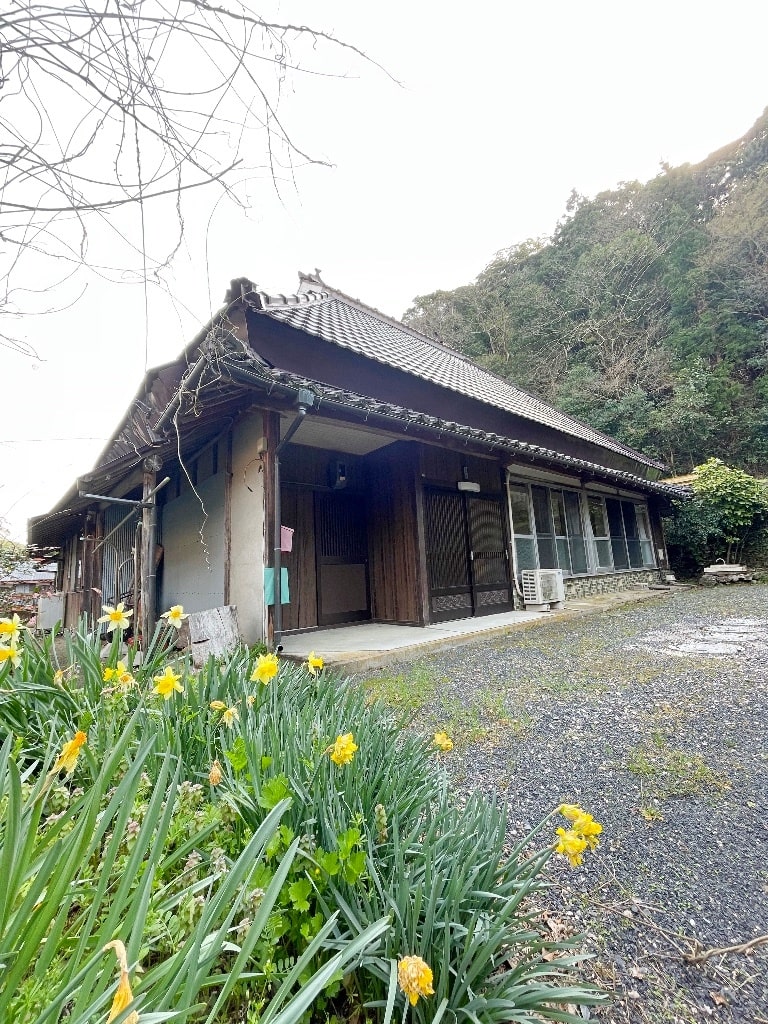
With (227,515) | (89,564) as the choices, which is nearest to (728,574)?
(227,515)

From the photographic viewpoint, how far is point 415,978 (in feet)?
2.13

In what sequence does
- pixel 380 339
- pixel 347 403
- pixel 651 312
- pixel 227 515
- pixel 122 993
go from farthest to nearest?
pixel 651 312 → pixel 380 339 → pixel 227 515 → pixel 347 403 → pixel 122 993

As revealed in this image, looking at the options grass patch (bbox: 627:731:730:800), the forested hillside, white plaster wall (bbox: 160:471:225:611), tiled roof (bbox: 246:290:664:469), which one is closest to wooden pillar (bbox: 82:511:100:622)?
white plaster wall (bbox: 160:471:225:611)

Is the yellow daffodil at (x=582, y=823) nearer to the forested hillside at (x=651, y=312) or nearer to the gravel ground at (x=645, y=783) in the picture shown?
the gravel ground at (x=645, y=783)

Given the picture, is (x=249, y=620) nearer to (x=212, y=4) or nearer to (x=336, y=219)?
(x=336, y=219)

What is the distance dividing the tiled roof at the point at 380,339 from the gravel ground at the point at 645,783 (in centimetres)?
398

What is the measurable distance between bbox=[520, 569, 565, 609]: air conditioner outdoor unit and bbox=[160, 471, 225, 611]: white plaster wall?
4.63 meters

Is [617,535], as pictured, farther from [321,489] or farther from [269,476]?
[269,476]

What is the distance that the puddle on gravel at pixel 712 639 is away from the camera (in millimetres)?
4090

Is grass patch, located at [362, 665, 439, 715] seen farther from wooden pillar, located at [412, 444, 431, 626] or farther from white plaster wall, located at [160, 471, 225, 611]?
white plaster wall, located at [160, 471, 225, 611]

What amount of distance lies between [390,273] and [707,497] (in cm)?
1229

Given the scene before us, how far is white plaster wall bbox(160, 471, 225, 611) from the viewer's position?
199 inches

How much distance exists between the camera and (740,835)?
1.55 metres

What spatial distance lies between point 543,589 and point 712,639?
2.59 meters
